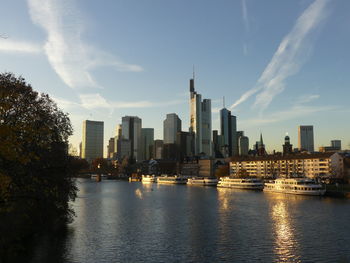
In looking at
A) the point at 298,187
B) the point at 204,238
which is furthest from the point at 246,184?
the point at 204,238

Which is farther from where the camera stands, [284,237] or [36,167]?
[284,237]

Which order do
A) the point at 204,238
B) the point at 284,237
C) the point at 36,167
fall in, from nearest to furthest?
the point at 36,167, the point at 204,238, the point at 284,237

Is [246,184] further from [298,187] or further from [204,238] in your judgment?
[204,238]

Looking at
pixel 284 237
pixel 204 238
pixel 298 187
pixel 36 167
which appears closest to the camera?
pixel 36 167

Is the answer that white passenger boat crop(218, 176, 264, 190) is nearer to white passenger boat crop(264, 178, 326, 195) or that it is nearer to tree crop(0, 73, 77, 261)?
white passenger boat crop(264, 178, 326, 195)

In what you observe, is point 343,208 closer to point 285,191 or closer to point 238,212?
point 238,212

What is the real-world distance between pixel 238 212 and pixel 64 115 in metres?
50.1

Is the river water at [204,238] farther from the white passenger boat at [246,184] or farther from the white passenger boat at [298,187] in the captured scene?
the white passenger boat at [246,184]

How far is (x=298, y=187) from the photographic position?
137m

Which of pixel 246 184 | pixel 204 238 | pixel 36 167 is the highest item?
pixel 36 167

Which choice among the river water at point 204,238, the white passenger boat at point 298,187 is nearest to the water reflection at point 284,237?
the river water at point 204,238

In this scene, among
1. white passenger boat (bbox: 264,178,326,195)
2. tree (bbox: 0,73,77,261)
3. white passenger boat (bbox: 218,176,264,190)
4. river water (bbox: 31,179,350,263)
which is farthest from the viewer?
white passenger boat (bbox: 218,176,264,190)

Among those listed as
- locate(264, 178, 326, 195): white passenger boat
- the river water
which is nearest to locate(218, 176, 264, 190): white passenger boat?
locate(264, 178, 326, 195): white passenger boat

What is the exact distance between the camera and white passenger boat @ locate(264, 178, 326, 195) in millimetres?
131850
